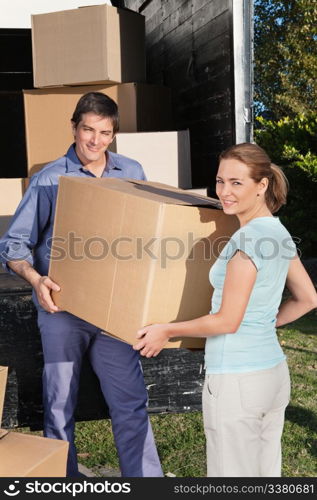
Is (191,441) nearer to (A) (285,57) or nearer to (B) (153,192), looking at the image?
(B) (153,192)

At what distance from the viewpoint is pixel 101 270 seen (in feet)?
6.56

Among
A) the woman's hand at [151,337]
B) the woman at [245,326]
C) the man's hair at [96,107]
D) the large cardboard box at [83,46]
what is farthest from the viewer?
the large cardboard box at [83,46]

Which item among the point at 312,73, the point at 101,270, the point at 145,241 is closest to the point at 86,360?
the point at 101,270

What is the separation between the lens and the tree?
43.3 feet

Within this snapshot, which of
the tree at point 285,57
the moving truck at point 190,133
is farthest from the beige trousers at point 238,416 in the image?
the tree at point 285,57

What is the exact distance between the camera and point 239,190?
1730 mm

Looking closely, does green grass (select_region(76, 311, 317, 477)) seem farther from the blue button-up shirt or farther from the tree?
the tree

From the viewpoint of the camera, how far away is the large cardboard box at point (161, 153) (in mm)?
3078

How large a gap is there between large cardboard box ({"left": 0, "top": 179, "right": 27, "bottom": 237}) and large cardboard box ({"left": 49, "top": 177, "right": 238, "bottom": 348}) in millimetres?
1350

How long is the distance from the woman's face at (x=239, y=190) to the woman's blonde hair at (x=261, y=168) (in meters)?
0.01

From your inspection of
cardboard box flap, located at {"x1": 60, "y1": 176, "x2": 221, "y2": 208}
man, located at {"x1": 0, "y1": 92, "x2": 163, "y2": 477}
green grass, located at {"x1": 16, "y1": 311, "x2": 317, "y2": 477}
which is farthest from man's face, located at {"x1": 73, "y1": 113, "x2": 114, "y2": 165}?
green grass, located at {"x1": 16, "y1": 311, "x2": 317, "y2": 477}

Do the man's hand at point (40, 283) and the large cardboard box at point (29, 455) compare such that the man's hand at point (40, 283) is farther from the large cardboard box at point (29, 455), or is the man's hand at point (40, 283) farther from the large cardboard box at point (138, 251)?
the large cardboard box at point (29, 455)

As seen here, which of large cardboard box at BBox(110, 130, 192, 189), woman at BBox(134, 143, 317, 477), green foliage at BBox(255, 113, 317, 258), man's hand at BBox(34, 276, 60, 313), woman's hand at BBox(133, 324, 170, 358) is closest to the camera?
woman at BBox(134, 143, 317, 477)
